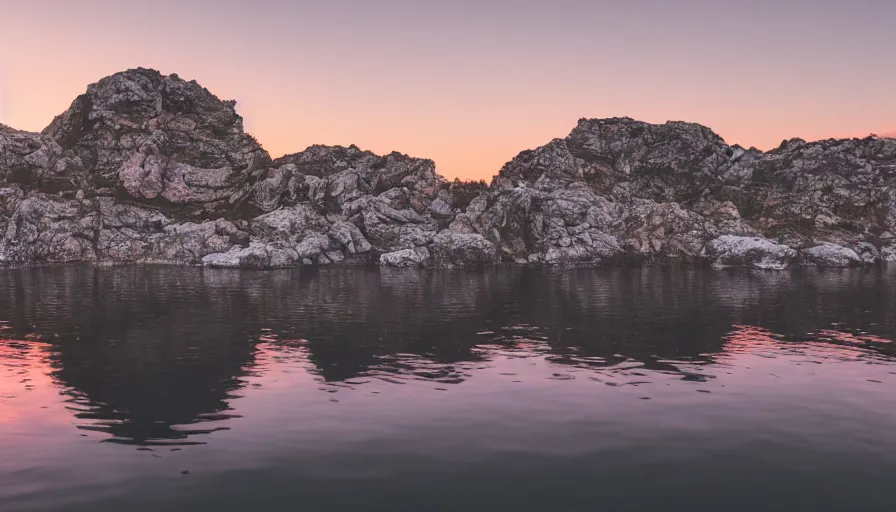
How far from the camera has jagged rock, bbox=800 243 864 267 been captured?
154 meters

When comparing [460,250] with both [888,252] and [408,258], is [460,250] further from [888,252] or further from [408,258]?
[888,252]

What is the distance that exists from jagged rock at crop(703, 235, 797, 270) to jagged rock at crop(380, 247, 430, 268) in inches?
2857

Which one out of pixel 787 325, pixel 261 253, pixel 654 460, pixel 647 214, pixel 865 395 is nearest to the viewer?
pixel 654 460

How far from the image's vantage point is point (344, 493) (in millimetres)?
19719

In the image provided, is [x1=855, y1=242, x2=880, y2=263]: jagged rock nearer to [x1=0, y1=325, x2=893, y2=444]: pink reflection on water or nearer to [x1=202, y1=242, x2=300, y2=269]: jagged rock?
[x1=0, y1=325, x2=893, y2=444]: pink reflection on water

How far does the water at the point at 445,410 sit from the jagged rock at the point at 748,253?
8839cm

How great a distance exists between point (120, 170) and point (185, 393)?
629ft

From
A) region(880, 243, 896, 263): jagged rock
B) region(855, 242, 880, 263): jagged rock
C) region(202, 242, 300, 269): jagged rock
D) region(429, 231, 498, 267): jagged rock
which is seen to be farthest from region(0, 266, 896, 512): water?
region(880, 243, 896, 263): jagged rock

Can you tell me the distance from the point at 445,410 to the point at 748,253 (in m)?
151

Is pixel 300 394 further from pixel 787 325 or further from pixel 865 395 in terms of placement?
pixel 787 325

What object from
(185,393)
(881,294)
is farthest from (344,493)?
(881,294)

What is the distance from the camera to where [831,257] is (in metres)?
155

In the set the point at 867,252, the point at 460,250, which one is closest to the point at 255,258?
the point at 460,250

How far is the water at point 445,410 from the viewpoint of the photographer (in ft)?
65.6
